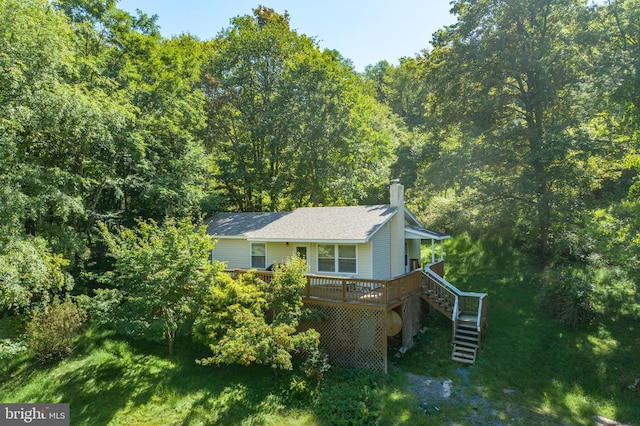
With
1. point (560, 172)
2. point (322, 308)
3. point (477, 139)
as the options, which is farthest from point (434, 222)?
point (322, 308)

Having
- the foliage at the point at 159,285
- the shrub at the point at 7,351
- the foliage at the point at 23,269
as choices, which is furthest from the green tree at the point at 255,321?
the foliage at the point at 23,269

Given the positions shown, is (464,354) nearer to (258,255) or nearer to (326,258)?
(326,258)

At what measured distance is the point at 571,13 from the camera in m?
17.8

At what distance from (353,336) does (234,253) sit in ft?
23.8

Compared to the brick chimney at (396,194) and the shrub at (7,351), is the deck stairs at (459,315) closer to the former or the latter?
the brick chimney at (396,194)

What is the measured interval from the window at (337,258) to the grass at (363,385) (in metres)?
3.72

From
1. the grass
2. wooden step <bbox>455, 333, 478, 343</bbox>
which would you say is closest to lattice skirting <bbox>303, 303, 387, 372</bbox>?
the grass

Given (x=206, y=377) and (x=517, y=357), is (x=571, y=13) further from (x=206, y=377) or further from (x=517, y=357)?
(x=206, y=377)

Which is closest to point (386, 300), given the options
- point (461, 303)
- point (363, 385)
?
point (363, 385)

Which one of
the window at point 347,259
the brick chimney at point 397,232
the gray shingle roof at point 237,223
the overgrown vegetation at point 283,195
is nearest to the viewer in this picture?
the overgrown vegetation at point 283,195

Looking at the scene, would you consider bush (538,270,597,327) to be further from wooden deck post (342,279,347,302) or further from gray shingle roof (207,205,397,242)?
wooden deck post (342,279,347,302)

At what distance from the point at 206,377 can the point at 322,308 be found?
13.9ft

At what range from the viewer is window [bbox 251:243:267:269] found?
15.8 meters

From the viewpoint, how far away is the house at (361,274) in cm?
1191
